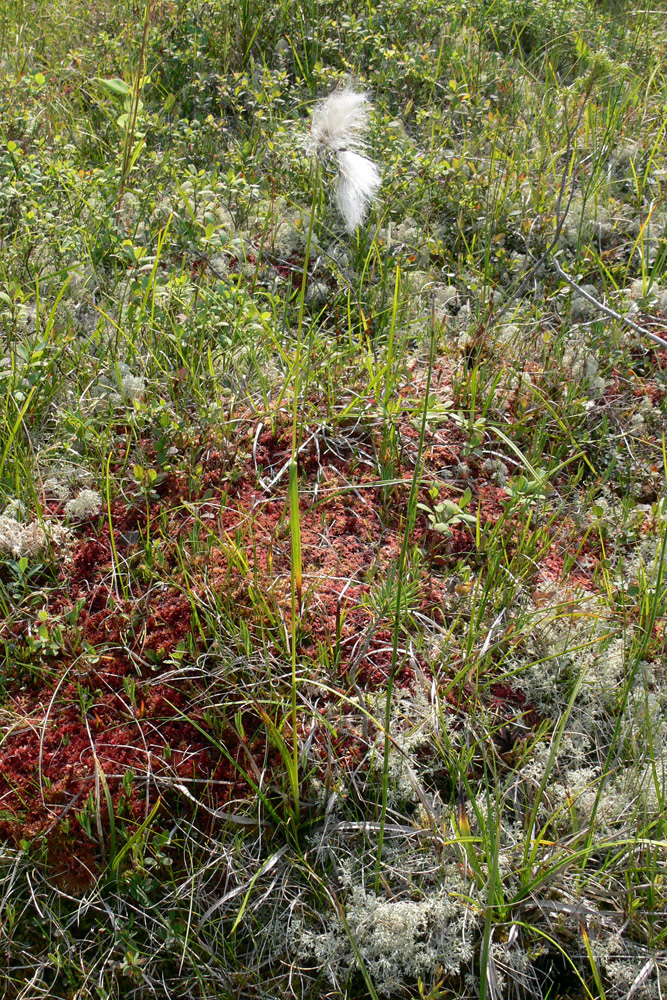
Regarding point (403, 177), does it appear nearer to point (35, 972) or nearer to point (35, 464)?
point (35, 464)

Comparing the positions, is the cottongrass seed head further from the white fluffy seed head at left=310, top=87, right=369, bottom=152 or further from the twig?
the twig

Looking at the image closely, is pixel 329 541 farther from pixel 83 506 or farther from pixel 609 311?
pixel 609 311

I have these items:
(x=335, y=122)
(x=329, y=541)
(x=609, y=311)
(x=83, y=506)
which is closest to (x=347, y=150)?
Answer: (x=335, y=122)

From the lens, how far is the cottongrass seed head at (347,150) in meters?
2.54

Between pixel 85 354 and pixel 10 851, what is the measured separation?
1.62 m

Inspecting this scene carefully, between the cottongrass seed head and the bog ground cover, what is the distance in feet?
0.73

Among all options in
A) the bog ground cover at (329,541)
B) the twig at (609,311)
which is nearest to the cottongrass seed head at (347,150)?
the bog ground cover at (329,541)

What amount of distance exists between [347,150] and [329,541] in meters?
1.61

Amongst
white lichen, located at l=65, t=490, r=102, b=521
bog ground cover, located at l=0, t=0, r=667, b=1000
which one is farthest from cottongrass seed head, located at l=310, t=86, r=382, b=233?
white lichen, located at l=65, t=490, r=102, b=521

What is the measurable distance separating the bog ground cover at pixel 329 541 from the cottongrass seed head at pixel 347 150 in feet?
0.73

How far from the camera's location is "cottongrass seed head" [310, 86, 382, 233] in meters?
2.54

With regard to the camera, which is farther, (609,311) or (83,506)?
(609,311)

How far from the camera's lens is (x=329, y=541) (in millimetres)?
2369

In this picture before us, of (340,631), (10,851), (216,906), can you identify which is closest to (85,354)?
(340,631)
